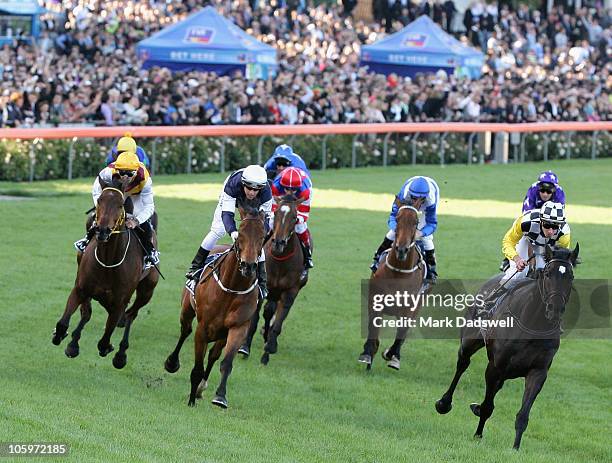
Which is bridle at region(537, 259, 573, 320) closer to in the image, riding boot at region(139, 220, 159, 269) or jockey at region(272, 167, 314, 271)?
jockey at region(272, 167, 314, 271)

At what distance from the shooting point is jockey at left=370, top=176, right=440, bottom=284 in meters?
11.5

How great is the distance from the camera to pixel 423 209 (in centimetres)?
1180

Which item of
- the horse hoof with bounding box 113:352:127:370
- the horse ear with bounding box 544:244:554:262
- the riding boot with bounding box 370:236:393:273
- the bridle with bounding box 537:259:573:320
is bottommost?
the horse hoof with bounding box 113:352:127:370

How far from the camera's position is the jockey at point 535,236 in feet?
30.3

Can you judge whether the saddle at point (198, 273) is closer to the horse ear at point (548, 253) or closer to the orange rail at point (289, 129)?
the horse ear at point (548, 253)

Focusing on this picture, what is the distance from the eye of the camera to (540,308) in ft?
29.6

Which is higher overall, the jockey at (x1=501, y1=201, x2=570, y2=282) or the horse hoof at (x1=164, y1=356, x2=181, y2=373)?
the jockey at (x1=501, y1=201, x2=570, y2=282)

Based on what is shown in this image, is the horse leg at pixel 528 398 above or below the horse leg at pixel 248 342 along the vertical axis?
above

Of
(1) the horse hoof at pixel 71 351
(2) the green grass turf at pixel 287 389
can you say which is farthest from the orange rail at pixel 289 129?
(1) the horse hoof at pixel 71 351

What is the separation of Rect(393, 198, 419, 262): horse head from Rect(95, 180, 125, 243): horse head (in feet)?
8.17

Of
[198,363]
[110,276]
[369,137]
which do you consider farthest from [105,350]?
[369,137]

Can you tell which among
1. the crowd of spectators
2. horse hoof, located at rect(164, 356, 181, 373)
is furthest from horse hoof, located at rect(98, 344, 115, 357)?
the crowd of spectators

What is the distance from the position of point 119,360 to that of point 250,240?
231cm

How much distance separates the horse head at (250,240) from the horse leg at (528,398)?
2.12m
